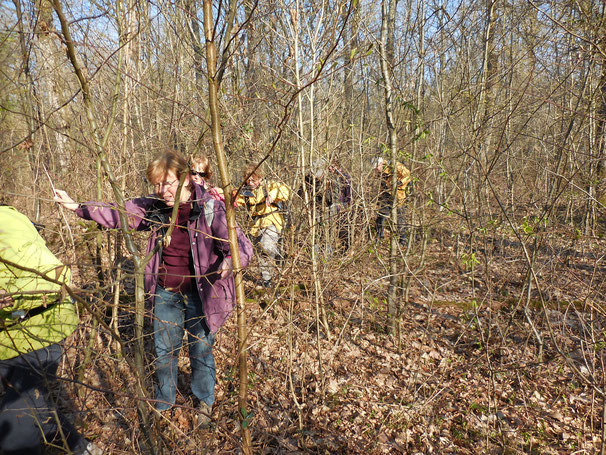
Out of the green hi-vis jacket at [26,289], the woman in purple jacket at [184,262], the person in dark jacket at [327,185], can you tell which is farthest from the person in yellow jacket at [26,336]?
the person in dark jacket at [327,185]

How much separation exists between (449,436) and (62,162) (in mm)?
5036

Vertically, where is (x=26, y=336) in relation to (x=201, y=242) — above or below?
below

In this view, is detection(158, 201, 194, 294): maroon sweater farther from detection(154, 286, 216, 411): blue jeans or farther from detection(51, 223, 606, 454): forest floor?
detection(51, 223, 606, 454): forest floor

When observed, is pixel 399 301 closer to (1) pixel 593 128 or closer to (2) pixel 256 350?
(2) pixel 256 350

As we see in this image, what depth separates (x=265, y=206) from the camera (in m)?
4.07

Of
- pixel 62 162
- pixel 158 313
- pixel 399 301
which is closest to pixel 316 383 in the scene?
pixel 399 301

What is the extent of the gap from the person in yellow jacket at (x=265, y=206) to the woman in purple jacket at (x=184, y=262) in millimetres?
279

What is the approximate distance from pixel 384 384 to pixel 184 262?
2270mm

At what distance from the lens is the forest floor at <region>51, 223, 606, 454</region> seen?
2623 millimetres

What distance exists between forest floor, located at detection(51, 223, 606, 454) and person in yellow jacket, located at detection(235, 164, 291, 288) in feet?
1.07

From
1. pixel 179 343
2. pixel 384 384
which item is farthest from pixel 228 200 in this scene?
pixel 384 384

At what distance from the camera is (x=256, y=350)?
384 cm

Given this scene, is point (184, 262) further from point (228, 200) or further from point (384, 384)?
point (384, 384)

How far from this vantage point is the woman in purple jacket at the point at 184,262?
2189 millimetres
